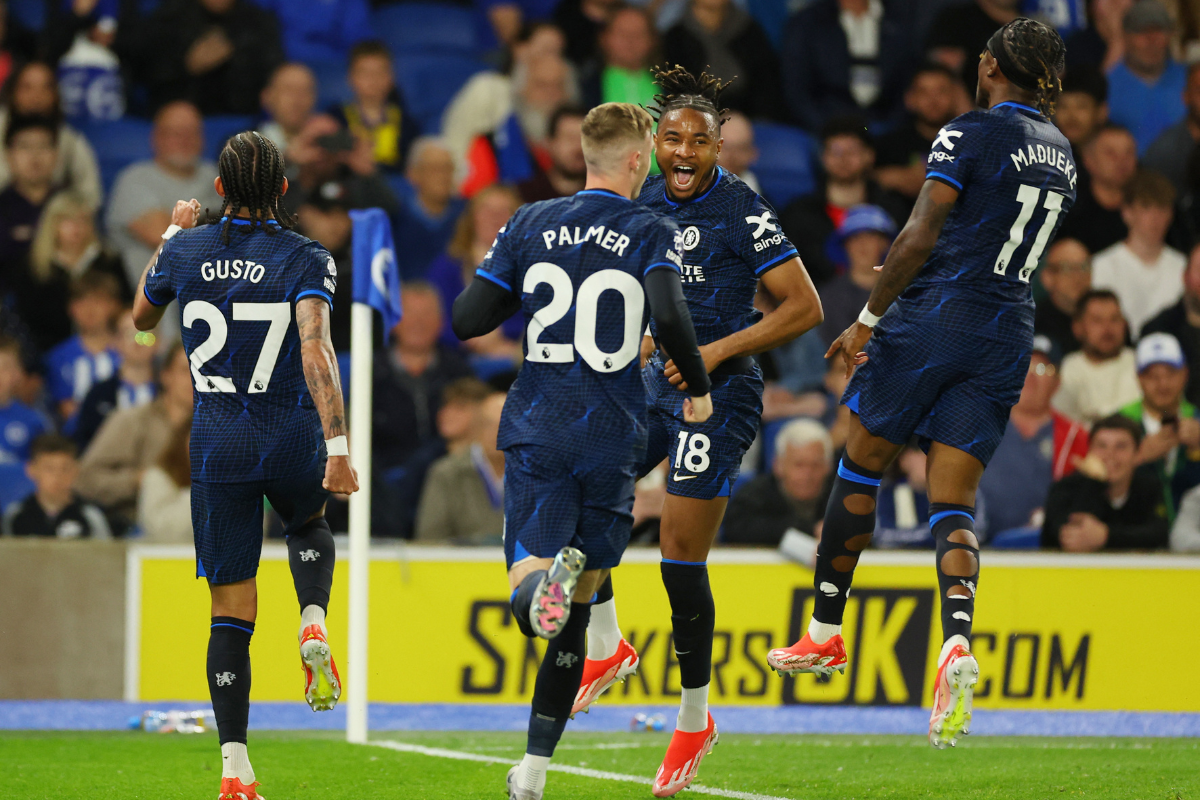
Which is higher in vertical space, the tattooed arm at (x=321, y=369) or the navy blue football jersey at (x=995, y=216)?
the navy blue football jersey at (x=995, y=216)

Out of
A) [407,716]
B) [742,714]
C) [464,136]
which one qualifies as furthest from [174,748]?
[464,136]

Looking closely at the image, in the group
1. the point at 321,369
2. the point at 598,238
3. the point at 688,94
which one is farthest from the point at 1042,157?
the point at 321,369

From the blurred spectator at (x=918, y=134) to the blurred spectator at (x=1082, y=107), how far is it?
3.00 ft

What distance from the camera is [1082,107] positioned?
1254cm

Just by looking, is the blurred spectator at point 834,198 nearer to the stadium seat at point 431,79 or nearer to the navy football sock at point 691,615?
the stadium seat at point 431,79

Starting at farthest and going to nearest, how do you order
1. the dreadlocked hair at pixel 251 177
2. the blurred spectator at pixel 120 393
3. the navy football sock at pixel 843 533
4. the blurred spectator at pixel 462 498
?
the blurred spectator at pixel 120 393, the blurred spectator at pixel 462 498, the navy football sock at pixel 843 533, the dreadlocked hair at pixel 251 177

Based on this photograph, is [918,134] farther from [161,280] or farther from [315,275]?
[161,280]

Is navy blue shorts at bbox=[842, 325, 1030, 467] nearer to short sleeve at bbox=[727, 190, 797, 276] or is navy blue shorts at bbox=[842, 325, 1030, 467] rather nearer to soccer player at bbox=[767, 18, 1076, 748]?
soccer player at bbox=[767, 18, 1076, 748]

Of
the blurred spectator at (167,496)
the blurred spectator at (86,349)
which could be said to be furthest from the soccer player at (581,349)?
the blurred spectator at (86,349)

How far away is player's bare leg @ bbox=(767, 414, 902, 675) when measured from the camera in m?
6.27

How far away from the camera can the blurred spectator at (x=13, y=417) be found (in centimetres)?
1080

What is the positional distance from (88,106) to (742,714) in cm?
796

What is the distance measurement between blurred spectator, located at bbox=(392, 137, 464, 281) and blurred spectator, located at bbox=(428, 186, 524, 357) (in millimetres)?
229

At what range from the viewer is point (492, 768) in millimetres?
7148
